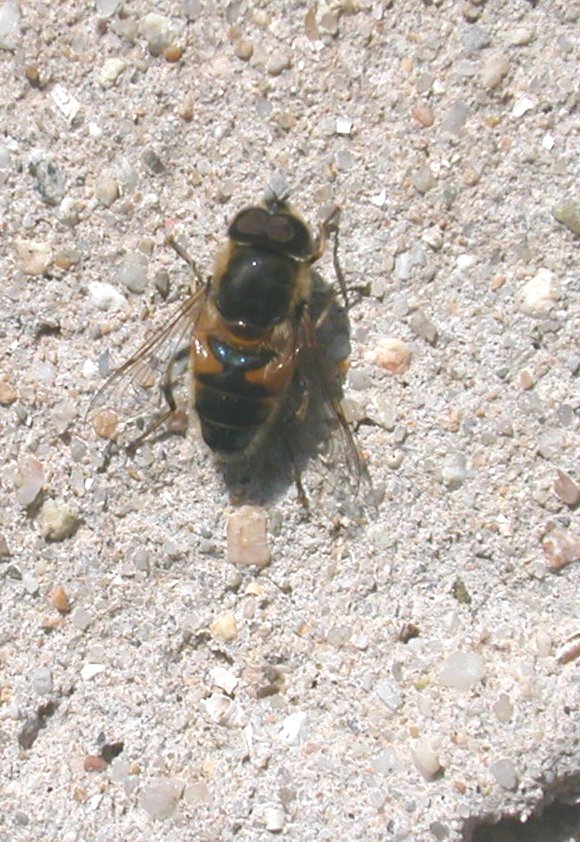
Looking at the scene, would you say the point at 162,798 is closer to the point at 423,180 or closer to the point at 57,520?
the point at 57,520

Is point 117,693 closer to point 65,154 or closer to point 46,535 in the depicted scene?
point 46,535

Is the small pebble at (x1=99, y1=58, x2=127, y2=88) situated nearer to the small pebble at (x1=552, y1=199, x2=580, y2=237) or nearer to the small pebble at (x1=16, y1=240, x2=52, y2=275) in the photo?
the small pebble at (x1=16, y1=240, x2=52, y2=275)

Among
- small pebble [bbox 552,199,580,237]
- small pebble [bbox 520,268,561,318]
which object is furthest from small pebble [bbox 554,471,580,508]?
small pebble [bbox 552,199,580,237]

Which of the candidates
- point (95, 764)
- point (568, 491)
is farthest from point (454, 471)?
point (95, 764)

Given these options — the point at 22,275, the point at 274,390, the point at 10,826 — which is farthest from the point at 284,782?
the point at 22,275

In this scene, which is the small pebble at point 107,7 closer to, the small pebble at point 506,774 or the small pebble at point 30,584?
the small pebble at point 30,584

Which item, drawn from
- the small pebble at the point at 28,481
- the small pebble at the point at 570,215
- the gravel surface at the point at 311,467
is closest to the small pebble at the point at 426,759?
the gravel surface at the point at 311,467

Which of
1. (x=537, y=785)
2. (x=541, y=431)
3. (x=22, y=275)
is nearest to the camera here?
(x=537, y=785)
